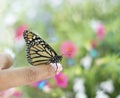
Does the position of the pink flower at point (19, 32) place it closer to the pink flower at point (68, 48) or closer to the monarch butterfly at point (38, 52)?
the pink flower at point (68, 48)

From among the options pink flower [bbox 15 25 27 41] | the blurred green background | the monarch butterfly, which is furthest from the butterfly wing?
pink flower [bbox 15 25 27 41]

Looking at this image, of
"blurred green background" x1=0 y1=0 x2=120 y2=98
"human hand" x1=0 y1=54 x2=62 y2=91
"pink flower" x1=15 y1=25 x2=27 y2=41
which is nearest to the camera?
"human hand" x1=0 y1=54 x2=62 y2=91

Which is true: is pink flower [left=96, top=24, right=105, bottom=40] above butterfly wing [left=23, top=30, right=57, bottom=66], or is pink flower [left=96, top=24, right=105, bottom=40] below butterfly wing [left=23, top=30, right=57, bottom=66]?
above

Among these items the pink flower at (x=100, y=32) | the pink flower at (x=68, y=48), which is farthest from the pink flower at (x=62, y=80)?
the pink flower at (x=100, y=32)

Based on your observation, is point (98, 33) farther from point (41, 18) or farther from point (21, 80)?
point (21, 80)

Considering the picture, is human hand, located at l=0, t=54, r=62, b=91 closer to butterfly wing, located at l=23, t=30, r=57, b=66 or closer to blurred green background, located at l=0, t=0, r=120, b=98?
butterfly wing, located at l=23, t=30, r=57, b=66

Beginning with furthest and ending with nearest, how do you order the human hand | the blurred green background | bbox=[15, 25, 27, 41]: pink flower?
1. bbox=[15, 25, 27, 41]: pink flower
2. the blurred green background
3. the human hand

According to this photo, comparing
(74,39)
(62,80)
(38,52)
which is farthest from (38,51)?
(74,39)

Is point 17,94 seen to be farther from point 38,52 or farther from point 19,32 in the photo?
point 38,52
